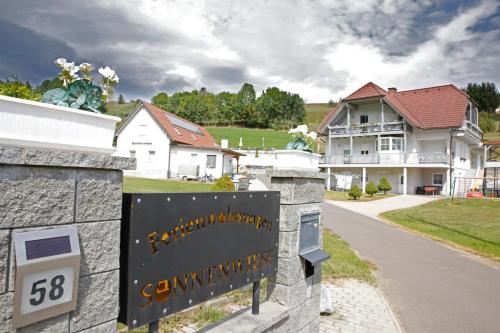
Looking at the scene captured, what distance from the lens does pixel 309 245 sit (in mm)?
4582

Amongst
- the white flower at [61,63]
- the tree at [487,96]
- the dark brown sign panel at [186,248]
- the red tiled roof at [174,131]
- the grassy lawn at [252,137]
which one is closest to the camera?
the dark brown sign panel at [186,248]

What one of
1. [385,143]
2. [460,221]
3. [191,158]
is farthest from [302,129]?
[385,143]

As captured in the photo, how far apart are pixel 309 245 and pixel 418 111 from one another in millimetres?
33038

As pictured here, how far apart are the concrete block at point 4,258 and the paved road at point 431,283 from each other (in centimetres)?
532

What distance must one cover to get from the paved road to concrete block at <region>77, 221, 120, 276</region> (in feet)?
15.8

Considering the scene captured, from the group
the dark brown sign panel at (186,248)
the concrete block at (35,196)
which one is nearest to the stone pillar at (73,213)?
the concrete block at (35,196)

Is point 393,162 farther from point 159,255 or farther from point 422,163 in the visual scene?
point 159,255

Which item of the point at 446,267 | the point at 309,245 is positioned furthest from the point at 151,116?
the point at 309,245

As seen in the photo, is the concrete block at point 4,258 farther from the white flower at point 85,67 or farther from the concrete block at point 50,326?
the white flower at point 85,67

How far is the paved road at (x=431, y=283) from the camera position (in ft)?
18.6

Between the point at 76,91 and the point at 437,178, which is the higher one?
the point at 76,91

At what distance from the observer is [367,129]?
34594 mm

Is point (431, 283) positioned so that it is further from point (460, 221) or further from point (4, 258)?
point (460, 221)

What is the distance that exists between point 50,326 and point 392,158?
108 feet
